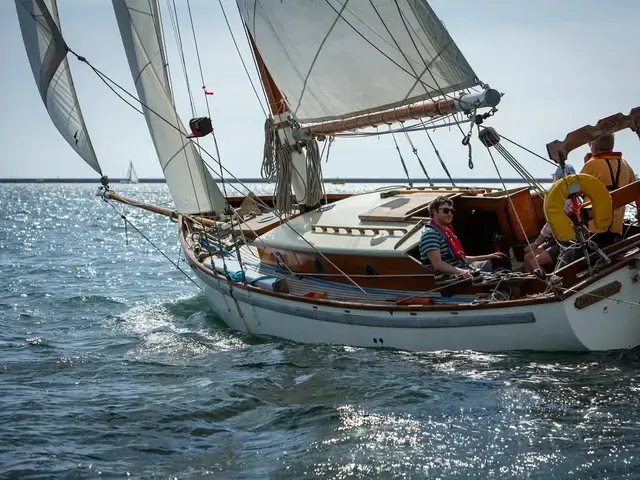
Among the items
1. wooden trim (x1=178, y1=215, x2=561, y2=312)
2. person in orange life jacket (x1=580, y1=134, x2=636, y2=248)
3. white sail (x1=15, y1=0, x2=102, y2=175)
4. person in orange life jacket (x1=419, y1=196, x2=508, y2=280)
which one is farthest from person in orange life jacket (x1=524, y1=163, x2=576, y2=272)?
white sail (x1=15, y1=0, x2=102, y2=175)

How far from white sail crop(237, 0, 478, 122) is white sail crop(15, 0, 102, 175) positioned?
407cm

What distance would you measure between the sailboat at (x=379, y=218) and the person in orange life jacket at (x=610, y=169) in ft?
1.06

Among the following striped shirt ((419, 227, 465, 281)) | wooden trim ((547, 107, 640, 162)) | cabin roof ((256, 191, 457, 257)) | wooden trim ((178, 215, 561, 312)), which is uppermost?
wooden trim ((547, 107, 640, 162))

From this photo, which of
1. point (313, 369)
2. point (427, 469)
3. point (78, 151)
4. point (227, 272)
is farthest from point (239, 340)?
point (427, 469)

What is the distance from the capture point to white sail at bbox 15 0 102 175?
1511 centimetres

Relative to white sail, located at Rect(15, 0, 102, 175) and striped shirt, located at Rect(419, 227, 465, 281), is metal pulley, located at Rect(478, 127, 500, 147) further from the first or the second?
white sail, located at Rect(15, 0, 102, 175)

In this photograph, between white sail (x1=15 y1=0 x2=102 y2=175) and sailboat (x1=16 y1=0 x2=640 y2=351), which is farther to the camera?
white sail (x1=15 y1=0 x2=102 y2=175)

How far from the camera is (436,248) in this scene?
10359 mm

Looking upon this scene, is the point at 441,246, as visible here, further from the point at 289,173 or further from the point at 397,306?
the point at 289,173

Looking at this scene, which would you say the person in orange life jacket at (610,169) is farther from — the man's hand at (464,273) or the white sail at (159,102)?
the white sail at (159,102)

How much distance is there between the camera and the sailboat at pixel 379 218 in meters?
9.51

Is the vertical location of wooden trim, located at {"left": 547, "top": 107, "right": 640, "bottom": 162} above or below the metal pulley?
below

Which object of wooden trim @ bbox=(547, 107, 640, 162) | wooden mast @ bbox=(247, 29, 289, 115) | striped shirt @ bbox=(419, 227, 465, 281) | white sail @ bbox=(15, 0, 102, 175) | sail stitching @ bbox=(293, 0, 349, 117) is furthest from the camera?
white sail @ bbox=(15, 0, 102, 175)

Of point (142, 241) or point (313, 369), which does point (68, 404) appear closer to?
point (313, 369)
